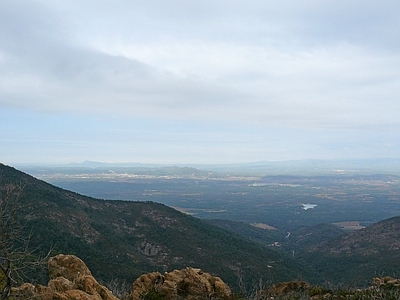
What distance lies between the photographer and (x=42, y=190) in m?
73.7

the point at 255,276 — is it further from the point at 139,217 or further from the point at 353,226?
the point at 353,226

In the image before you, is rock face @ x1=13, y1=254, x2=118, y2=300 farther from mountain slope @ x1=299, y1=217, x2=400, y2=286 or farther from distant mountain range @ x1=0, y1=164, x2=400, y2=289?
mountain slope @ x1=299, y1=217, x2=400, y2=286

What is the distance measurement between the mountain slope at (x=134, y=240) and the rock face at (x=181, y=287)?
20.4 metres

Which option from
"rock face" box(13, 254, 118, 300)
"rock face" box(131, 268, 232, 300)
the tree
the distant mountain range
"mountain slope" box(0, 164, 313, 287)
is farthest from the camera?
the distant mountain range

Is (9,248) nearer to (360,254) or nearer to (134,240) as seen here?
(134,240)

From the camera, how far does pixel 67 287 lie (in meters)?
17.2

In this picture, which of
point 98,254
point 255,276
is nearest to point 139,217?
point 98,254

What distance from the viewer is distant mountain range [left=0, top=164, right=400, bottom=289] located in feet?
179

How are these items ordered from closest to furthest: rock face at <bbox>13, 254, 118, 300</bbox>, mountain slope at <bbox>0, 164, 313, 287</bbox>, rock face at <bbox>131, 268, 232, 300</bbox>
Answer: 1. rock face at <bbox>13, 254, 118, 300</bbox>
2. rock face at <bbox>131, 268, 232, 300</bbox>
3. mountain slope at <bbox>0, 164, 313, 287</bbox>

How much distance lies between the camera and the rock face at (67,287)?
1498cm

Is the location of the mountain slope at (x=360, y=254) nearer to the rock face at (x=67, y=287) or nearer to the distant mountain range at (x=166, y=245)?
the distant mountain range at (x=166, y=245)

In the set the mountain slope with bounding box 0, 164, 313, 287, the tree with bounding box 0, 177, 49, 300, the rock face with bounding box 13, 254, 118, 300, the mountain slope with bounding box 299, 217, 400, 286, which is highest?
the tree with bounding box 0, 177, 49, 300

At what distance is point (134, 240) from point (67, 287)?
5464 cm

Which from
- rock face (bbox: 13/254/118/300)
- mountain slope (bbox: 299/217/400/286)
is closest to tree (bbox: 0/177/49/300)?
rock face (bbox: 13/254/118/300)
